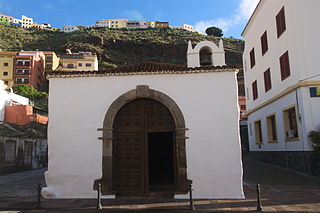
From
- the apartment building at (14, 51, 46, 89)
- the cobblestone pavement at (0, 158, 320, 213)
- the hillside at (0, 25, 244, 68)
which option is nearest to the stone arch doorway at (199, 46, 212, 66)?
the cobblestone pavement at (0, 158, 320, 213)

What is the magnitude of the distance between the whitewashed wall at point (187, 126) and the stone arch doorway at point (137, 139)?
0.22 m

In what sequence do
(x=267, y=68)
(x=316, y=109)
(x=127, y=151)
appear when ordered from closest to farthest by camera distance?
(x=127, y=151) → (x=316, y=109) → (x=267, y=68)

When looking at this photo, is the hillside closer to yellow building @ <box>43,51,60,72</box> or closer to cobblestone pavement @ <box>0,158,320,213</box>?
yellow building @ <box>43,51,60,72</box>

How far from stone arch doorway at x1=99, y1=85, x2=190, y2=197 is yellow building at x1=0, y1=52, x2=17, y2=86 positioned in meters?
50.0

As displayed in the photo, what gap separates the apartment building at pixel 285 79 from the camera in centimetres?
1191

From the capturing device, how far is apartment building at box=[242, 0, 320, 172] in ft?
39.1

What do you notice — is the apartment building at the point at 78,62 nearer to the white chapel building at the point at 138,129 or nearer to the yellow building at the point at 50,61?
the yellow building at the point at 50,61

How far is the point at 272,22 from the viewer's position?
15336 mm

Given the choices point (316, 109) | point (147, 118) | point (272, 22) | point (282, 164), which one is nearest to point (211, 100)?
point (147, 118)

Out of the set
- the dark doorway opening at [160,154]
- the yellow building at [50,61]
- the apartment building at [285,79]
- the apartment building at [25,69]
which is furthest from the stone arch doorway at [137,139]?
the yellow building at [50,61]

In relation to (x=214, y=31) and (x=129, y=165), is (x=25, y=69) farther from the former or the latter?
(x=214, y=31)

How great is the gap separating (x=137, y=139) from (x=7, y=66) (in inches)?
2032

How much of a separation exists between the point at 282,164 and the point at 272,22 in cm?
841

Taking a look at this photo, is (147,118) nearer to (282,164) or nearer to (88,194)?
(88,194)
